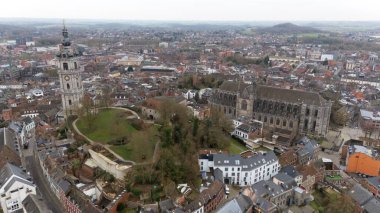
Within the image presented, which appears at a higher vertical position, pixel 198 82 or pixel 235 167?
pixel 198 82

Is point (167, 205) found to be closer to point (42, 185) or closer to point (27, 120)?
point (42, 185)

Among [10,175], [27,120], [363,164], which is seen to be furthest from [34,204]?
[363,164]

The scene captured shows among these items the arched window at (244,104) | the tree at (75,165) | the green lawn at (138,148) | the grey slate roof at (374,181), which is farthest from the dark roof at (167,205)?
the arched window at (244,104)

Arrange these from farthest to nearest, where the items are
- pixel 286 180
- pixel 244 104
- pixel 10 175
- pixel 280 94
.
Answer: pixel 244 104
pixel 280 94
pixel 286 180
pixel 10 175

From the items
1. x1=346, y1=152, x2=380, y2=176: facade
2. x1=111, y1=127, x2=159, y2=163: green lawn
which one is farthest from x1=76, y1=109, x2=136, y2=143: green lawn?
x1=346, y1=152, x2=380, y2=176: facade

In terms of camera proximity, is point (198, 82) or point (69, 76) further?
point (198, 82)

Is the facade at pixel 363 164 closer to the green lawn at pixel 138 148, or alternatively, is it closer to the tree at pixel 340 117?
the tree at pixel 340 117

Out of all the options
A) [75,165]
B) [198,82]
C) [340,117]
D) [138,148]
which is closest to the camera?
[75,165]

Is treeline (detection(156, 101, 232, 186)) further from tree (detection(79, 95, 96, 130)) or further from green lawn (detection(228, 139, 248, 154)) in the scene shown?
tree (detection(79, 95, 96, 130))

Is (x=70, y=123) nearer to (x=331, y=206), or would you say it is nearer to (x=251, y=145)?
(x=251, y=145)
